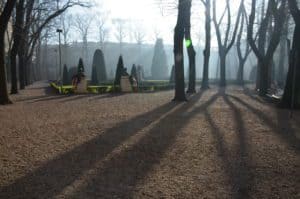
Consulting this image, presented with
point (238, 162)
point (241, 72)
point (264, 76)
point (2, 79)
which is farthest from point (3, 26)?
point (241, 72)

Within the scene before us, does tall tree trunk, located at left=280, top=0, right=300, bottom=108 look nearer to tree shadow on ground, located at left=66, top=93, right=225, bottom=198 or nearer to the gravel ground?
the gravel ground

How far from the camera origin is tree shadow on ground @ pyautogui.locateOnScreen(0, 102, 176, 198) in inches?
187

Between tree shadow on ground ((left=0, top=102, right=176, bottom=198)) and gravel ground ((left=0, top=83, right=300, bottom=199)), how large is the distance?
1 centimetres

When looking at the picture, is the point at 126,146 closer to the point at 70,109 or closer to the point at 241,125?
the point at 241,125

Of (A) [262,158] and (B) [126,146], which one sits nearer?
(A) [262,158]

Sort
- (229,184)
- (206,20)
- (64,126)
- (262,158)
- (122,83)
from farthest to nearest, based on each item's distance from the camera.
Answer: (206,20), (122,83), (64,126), (262,158), (229,184)

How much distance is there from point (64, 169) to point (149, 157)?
145cm

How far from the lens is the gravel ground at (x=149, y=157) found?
192 inches

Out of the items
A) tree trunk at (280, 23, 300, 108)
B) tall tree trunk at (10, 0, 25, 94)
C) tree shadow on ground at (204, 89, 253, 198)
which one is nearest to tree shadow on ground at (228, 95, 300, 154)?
tree shadow on ground at (204, 89, 253, 198)

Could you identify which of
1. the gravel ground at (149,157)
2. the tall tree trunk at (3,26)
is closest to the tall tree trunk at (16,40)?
the tall tree trunk at (3,26)

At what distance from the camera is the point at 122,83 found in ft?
81.3

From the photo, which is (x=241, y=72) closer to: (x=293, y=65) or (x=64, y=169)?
(x=293, y=65)

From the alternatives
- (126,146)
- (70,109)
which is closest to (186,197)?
(126,146)

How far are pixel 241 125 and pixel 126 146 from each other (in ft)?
12.5
